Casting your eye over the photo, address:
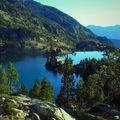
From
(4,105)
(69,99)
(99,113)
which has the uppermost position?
(4,105)

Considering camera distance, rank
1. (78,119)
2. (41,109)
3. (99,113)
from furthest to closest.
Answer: (99,113) < (78,119) < (41,109)

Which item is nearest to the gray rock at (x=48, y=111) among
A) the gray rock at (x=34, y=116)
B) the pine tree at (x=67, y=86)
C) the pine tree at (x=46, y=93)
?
the gray rock at (x=34, y=116)

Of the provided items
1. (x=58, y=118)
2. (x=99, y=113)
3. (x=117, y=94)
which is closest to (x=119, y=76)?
(x=117, y=94)

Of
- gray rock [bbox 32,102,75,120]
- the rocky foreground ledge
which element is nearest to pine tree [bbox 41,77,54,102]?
the rocky foreground ledge

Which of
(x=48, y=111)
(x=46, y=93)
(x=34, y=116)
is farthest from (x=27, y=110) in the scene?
(x=46, y=93)

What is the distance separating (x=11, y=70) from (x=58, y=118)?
86.5 metres

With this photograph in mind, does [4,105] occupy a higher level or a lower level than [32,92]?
higher

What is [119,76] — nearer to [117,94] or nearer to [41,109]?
[117,94]

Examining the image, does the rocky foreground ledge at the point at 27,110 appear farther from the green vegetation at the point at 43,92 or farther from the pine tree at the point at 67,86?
the pine tree at the point at 67,86

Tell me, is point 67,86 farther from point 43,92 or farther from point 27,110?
point 27,110

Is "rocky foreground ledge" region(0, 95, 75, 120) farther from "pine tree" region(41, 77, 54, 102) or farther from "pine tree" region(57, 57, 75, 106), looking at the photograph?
"pine tree" region(57, 57, 75, 106)

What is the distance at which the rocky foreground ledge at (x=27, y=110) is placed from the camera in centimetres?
5062

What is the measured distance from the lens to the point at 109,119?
65.5 m

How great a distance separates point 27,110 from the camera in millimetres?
53156
